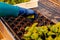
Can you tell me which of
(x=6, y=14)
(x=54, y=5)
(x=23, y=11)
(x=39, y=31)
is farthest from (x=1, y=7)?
(x=54, y=5)

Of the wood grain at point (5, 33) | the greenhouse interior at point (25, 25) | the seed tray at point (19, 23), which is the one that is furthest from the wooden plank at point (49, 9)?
the wood grain at point (5, 33)

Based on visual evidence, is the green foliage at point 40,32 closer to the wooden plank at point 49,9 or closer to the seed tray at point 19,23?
the seed tray at point 19,23

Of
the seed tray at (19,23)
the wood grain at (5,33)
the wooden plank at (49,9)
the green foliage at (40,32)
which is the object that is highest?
the green foliage at (40,32)

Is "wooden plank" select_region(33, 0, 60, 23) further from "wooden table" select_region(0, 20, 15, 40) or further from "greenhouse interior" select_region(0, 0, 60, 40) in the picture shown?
"wooden table" select_region(0, 20, 15, 40)

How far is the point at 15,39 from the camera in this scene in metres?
0.92

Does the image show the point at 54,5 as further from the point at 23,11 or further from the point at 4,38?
the point at 4,38

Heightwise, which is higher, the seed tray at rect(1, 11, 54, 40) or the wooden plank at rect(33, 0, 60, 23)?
the seed tray at rect(1, 11, 54, 40)

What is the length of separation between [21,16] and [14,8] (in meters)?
0.09

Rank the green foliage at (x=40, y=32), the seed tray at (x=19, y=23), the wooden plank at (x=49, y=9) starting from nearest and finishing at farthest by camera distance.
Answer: the green foliage at (x=40, y=32) → the seed tray at (x=19, y=23) → the wooden plank at (x=49, y=9)

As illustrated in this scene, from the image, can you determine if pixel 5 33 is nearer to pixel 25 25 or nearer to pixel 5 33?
pixel 5 33

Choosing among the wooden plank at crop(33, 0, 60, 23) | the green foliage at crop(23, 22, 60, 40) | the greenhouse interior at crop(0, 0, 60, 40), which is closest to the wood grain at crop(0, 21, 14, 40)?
the greenhouse interior at crop(0, 0, 60, 40)

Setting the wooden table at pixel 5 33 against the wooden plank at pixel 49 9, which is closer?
the wooden table at pixel 5 33

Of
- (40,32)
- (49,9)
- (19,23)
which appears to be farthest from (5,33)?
(49,9)

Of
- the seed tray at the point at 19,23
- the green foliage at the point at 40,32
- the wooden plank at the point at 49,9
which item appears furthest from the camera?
the wooden plank at the point at 49,9
